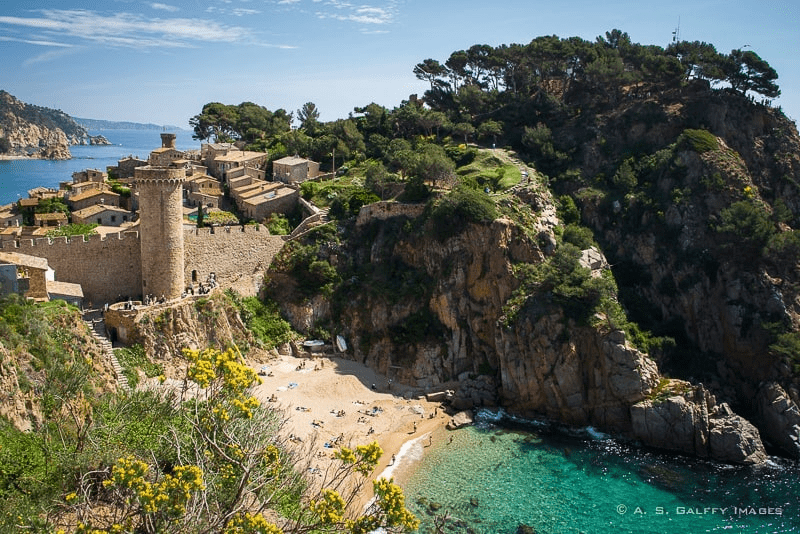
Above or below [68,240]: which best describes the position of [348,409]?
below

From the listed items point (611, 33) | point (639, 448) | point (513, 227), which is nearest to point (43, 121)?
point (611, 33)

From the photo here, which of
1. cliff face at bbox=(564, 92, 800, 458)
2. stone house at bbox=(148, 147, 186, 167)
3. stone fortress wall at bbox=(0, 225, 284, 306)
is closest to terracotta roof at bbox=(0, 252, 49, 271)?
stone fortress wall at bbox=(0, 225, 284, 306)

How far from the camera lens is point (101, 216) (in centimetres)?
3819

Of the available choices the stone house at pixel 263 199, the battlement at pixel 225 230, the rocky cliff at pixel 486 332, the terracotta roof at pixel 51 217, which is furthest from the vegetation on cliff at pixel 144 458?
the stone house at pixel 263 199

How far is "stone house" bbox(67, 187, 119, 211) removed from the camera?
39719 mm

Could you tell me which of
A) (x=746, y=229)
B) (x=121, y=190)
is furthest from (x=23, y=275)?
(x=746, y=229)

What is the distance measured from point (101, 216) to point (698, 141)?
1598 inches

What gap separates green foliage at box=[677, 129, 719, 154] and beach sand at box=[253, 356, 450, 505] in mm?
27119

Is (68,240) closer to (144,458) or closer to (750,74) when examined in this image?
(144,458)

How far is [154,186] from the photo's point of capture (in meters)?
31.5

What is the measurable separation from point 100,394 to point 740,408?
3316 cm

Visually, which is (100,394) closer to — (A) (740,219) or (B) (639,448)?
(B) (639,448)

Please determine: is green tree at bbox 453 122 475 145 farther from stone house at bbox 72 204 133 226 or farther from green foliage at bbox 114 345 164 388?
green foliage at bbox 114 345 164 388

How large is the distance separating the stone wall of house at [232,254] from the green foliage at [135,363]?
6230 mm
